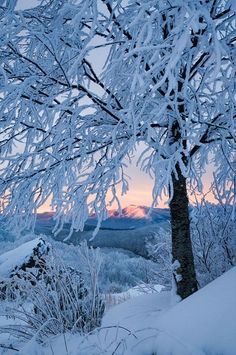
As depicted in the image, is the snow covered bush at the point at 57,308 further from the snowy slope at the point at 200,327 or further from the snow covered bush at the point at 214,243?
the snow covered bush at the point at 214,243

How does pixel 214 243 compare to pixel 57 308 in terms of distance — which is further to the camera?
pixel 214 243

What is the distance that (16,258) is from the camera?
33.3 ft

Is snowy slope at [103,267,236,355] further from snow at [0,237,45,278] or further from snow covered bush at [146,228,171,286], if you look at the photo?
snow at [0,237,45,278]

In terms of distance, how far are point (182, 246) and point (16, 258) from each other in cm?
737

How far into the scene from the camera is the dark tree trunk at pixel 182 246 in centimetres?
382

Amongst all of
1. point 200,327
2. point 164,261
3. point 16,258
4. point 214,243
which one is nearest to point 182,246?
point 200,327

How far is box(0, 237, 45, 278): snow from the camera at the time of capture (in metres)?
9.70

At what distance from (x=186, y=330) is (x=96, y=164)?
247 cm

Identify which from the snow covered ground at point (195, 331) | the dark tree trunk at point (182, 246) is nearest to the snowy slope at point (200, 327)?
the snow covered ground at point (195, 331)

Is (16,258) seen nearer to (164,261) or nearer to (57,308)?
(164,261)

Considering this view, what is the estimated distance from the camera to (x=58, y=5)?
365 centimetres

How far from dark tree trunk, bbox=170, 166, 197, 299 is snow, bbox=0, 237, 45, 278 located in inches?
267

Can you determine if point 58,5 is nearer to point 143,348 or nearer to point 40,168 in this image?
point 40,168

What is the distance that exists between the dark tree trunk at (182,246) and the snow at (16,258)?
6.78m
